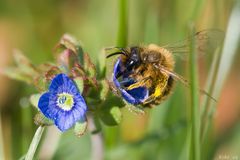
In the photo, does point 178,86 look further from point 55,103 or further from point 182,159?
point 55,103

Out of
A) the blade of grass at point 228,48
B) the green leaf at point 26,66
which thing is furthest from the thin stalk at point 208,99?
the green leaf at point 26,66

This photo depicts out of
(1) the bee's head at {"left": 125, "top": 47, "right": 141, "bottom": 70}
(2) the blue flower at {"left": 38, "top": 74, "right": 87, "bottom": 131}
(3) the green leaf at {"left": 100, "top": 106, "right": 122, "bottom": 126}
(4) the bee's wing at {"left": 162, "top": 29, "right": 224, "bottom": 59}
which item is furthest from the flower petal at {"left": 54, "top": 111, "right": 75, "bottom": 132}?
(4) the bee's wing at {"left": 162, "top": 29, "right": 224, "bottom": 59}

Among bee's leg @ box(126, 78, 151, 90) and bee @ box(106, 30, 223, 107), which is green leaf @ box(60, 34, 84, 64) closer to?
bee @ box(106, 30, 223, 107)

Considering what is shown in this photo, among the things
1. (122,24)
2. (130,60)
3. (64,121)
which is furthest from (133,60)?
(122,24)

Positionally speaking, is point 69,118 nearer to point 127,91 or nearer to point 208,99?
point 127,91

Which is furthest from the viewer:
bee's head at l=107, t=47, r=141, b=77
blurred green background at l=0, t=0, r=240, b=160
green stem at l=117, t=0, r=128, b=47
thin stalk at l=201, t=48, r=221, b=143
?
blurred green background at l=0, t=0, r=240, b=160
